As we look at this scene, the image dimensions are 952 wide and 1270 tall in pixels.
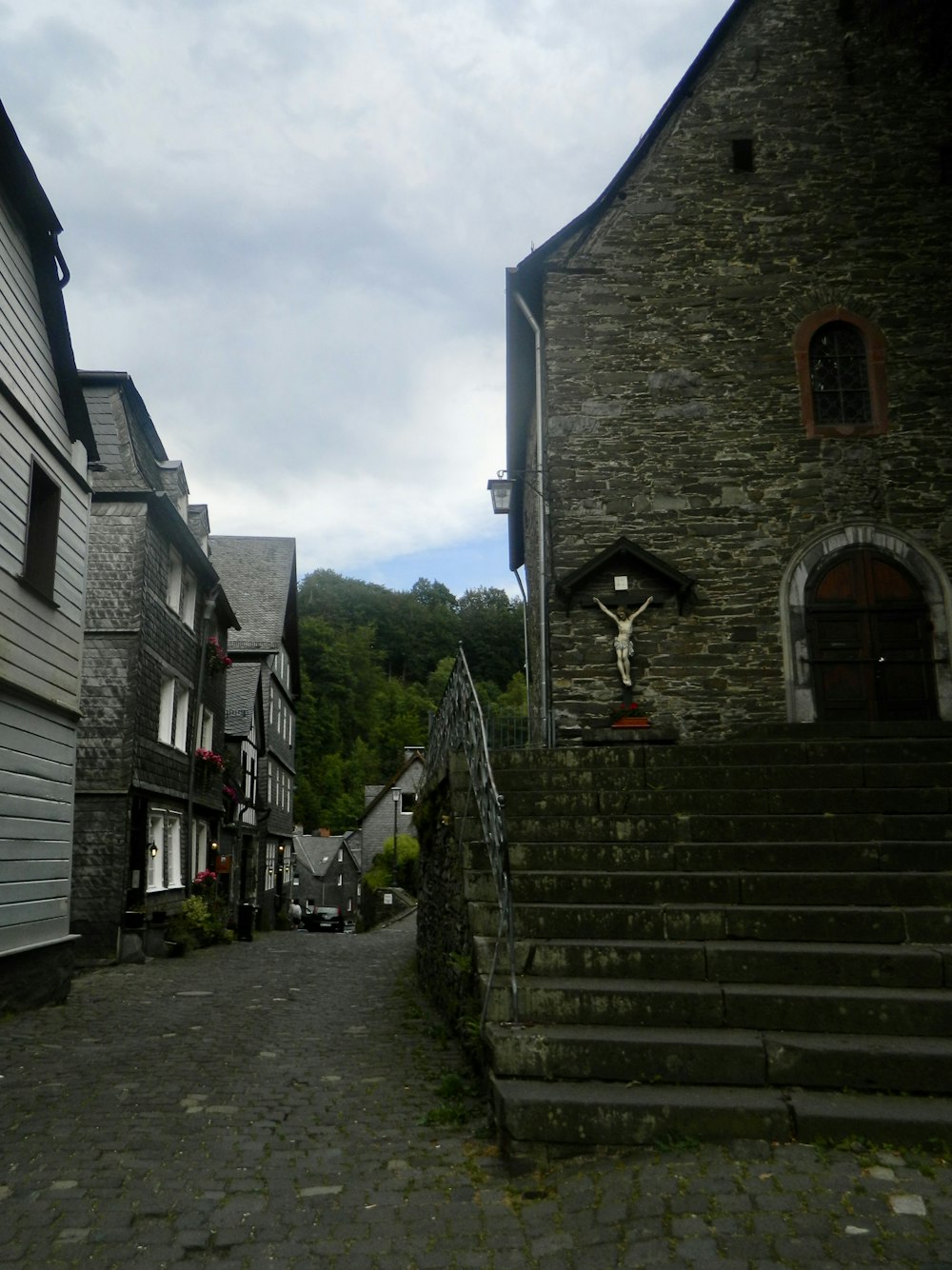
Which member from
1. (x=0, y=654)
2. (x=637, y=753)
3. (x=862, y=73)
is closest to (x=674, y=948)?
(x=637, y=753)

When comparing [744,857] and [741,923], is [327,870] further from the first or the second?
[741,923]

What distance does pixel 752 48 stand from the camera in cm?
1428

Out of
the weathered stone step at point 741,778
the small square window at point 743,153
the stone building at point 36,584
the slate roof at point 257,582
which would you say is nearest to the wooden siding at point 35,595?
the stone building at point 36,584

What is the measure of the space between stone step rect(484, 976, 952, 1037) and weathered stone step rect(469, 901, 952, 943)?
1.81 ft

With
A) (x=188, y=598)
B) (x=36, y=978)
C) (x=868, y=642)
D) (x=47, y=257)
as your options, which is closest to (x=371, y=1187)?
(x=36, y=978)

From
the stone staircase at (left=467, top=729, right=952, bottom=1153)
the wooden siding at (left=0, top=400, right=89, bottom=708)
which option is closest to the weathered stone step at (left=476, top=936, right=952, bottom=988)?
the stone staircase at (left=467, top=729, right=952, bottom=1153)

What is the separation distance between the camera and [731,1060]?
486 cm

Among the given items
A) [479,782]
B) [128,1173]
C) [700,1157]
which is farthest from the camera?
[479,782]

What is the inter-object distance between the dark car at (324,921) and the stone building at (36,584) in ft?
122

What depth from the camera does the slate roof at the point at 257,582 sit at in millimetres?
32875

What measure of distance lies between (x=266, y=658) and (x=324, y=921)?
18.3 meters

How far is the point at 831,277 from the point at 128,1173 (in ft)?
43.0

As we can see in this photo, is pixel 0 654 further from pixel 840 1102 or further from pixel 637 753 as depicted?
pixel 840 1102

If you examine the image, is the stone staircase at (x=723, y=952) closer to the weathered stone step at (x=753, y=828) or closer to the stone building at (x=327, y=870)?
the weathered stone step at (x=753, y=828)
